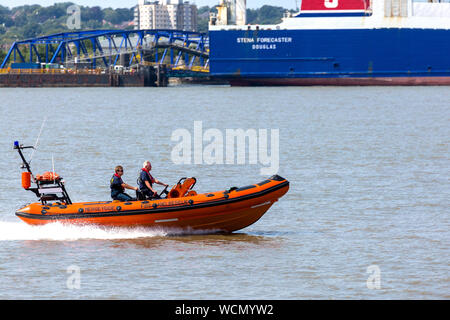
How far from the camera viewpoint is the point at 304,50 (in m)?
88.1

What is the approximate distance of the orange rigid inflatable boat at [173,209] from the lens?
54.7 ft

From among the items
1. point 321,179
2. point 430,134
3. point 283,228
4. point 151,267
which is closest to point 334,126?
point 430,134

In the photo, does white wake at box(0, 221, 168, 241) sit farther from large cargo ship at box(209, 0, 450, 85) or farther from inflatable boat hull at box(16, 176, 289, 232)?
large cargo ship at box(209, 0, 450, 85)

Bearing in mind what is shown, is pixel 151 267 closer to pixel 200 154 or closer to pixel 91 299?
pixel 91 299

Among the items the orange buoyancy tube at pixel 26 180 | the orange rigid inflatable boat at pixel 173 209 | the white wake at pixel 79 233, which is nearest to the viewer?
the orange rigid inflatable boat at pixel 173 209

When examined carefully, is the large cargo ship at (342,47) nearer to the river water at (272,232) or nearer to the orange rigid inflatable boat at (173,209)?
the river water at (272,232)

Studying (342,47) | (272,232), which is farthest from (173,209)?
(342,47)

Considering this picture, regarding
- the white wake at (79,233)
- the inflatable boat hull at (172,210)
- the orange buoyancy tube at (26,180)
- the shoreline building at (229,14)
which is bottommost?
the white wake at (79,233)

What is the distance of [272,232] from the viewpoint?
18.4 metres

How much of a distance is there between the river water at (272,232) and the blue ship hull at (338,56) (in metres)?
41.4

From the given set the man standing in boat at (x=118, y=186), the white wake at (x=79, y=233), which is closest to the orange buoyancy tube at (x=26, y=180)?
the white wake at (x=79, y=233)

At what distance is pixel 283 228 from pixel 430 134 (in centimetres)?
2721

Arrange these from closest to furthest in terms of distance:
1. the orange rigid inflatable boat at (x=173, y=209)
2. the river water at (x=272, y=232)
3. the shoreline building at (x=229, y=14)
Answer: the river water at (x=272, y=232) → the orange rigid inflatable boat at (x=173, y=209) → the shoreline building at (x=229, y=14)

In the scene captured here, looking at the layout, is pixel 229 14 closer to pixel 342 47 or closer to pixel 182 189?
pixel 342 47
